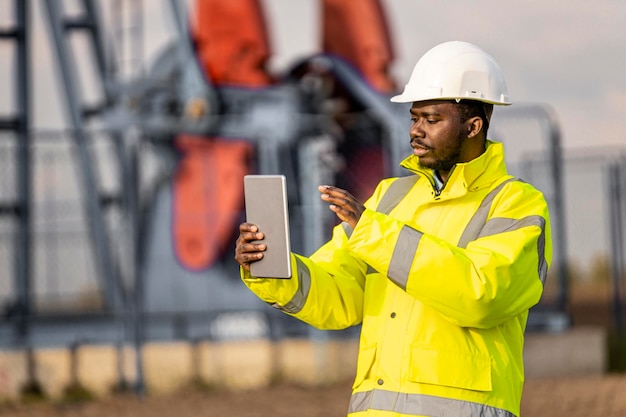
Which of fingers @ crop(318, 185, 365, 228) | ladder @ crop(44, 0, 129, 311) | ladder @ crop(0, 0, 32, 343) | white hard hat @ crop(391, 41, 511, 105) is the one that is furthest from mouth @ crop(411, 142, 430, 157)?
ladder @ crop(0, 0, 32, 343)

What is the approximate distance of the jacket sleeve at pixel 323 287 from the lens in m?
3.29

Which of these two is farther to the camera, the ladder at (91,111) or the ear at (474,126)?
the ladder at (91,111)

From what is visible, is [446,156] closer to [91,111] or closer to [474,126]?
[474,126]

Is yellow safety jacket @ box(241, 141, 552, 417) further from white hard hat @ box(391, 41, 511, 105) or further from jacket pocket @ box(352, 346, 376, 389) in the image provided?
white hard hat @ box(391, 41, 511, 105)

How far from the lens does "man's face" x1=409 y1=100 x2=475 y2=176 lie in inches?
126

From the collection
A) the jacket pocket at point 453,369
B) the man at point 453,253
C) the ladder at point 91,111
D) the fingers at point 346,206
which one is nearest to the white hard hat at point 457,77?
the man at point 453,253

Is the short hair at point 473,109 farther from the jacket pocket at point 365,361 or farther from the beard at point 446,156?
the jacket pocket at point 365,361

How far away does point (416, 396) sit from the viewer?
317 cm

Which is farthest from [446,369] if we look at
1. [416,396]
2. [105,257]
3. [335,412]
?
[105,257]

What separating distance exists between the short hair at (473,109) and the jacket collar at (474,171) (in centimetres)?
8

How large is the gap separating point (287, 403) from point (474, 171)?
255 inches

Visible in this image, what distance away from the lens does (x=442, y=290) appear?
2943 millimetres

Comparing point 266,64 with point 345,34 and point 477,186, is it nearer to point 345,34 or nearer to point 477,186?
point 345,34

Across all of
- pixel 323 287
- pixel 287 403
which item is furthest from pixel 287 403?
pixel 323 287
